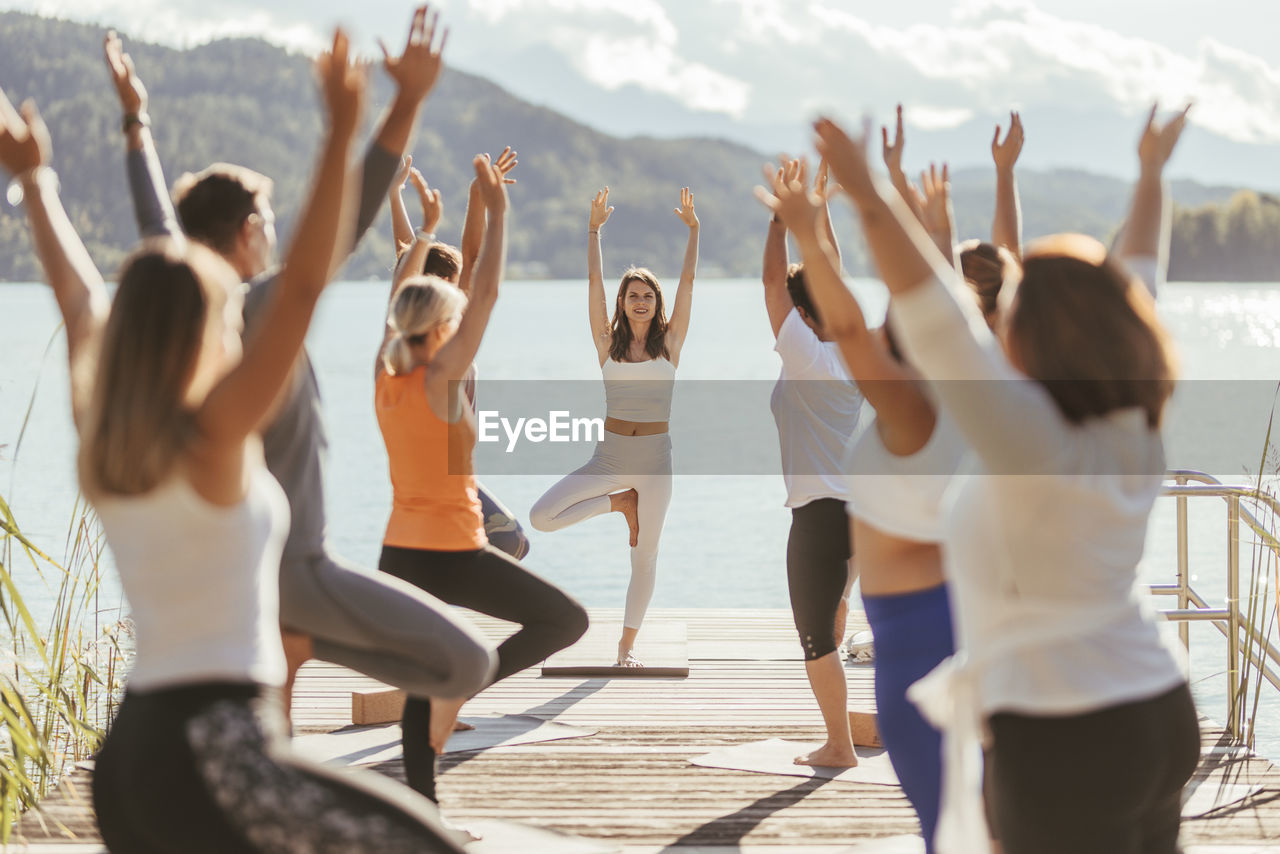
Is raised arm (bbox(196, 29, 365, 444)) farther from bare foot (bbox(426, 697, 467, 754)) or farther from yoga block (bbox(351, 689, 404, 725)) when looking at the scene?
yoga block (bbox(351, 689, 404, 725))

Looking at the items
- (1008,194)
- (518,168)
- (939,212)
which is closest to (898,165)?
(939,212)

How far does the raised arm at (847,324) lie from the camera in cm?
216

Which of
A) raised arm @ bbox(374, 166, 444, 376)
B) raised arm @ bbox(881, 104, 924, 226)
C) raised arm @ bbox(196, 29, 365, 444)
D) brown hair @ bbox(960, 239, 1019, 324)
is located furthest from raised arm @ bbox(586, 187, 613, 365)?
raised arm @ bbox(196, 29, 365, 444)

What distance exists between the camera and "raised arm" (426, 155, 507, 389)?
3.28m

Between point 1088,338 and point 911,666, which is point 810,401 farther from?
point 1088,338

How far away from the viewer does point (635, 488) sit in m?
6.06

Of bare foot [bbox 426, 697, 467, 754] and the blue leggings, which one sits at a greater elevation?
the blue leggings

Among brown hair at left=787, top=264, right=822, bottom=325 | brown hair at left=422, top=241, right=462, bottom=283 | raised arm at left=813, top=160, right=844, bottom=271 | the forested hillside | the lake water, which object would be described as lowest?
the lake water

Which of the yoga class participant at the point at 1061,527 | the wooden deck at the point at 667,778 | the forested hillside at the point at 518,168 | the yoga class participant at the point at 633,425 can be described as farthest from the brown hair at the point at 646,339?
the forested hillside at the point at 518,168

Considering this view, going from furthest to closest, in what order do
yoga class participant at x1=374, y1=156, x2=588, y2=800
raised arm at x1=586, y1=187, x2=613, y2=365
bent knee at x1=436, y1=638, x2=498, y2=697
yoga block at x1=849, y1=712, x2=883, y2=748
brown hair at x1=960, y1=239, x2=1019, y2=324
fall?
1. raised arm at x1=586, y1=187, x2=613, y2=365
2. yoga block at x1=849, y1=712, x2=883, y2=748
3. yoga class participant at x1=374, y1=156, x2=588, y2=800
4. brown hair at x1=960, y1=239, x2=1019, y2=324
5. bent knee at x1=436, y1=638, x2=498, y2=697

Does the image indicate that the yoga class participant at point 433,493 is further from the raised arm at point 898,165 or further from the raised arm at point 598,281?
the raised arm at point 598,281

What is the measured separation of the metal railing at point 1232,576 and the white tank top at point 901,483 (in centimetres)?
235

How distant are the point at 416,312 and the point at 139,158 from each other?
2.72 feet

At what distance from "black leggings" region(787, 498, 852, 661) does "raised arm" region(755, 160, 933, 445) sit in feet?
6.64
